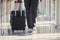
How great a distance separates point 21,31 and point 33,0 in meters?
1.11

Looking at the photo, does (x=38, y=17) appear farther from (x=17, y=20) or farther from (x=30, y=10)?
(x=30, y=10)

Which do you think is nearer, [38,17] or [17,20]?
[17,20]

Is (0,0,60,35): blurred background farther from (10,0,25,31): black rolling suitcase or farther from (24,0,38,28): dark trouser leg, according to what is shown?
(24,0,38,28): dark trouser leg

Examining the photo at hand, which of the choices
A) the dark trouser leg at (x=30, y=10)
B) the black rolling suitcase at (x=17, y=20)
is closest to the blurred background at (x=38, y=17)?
the black rolling suitcase at (x=17, y=20)

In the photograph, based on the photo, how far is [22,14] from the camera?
533cm

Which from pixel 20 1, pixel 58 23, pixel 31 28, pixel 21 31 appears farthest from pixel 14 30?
pixel 58 23

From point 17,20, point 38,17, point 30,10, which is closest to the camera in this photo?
point 30,10

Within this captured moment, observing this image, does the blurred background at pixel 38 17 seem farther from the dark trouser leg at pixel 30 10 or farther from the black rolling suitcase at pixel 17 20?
the dark trouser leg at pixel 30 10

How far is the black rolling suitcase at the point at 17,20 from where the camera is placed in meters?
5.16

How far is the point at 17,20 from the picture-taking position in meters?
5.23

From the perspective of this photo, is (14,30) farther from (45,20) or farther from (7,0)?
(45,20)

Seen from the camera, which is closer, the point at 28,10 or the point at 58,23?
the point at 28,10

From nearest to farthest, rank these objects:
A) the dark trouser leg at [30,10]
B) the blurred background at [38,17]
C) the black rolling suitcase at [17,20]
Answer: the dark trouser leg at [30,10] → the black rolling suitcase at [17,20] → the blurred background at [38,17]

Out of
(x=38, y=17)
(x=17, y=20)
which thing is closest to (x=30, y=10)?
(x=17, y=20)
